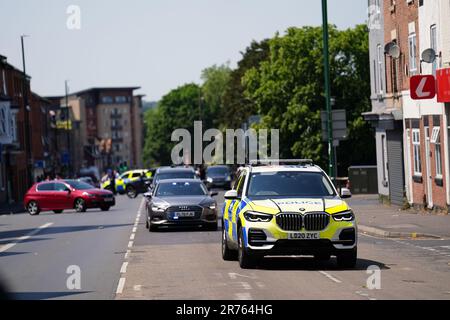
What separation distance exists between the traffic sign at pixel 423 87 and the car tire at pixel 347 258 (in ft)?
51.8

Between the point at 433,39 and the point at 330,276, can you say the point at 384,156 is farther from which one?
the point at 330,276

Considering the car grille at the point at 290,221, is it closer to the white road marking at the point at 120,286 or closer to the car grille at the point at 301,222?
the car grille at the point at 301,222

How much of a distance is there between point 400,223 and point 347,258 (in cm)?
1360

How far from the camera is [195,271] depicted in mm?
18891

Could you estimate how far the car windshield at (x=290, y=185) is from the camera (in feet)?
64.3

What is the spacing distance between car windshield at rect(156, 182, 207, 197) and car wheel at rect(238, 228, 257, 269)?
13187mm

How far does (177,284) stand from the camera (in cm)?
1669

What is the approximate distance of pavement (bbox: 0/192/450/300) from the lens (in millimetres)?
15375

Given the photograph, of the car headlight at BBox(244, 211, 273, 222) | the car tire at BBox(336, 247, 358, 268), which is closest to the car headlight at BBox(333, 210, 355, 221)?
the car tire at BBox(336, 247, 358, 268)

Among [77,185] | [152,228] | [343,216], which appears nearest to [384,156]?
[77,185]

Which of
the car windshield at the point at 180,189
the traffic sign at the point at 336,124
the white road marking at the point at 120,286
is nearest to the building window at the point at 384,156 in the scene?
the traffic sign at the point at 336,124
